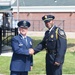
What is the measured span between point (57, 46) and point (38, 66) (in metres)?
5.31

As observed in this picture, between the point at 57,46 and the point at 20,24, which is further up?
the point at 20,24

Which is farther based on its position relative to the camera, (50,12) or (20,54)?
(50,12)

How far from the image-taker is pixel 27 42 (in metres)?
7.36

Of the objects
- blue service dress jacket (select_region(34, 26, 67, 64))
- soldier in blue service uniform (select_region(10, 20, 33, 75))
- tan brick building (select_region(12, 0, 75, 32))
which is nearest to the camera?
soldier in blue service uniform (select_region(10, 20, 33, 75))

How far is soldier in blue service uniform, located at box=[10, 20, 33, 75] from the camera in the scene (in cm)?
726

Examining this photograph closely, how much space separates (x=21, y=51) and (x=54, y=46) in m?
0.75

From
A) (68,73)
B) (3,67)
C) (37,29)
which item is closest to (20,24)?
(68,73)

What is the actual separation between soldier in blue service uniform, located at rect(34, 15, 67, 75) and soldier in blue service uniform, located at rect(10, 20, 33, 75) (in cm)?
45

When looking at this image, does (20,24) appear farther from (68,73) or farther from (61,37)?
(68,73)

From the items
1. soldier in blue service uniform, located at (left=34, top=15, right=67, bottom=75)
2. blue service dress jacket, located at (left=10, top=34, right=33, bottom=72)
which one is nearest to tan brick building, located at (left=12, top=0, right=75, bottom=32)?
soldier in blue service uniform, located at (left=34, top=15, right=67, bottom=75)

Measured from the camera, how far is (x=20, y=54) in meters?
7.34

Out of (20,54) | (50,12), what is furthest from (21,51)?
(50,12)

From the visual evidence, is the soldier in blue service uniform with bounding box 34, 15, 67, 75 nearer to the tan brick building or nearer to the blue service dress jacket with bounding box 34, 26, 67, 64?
the blue service dress jacket with bounding box 34, 26, 67, 64

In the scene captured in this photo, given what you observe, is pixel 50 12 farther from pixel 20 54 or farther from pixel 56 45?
pixel 20 54
